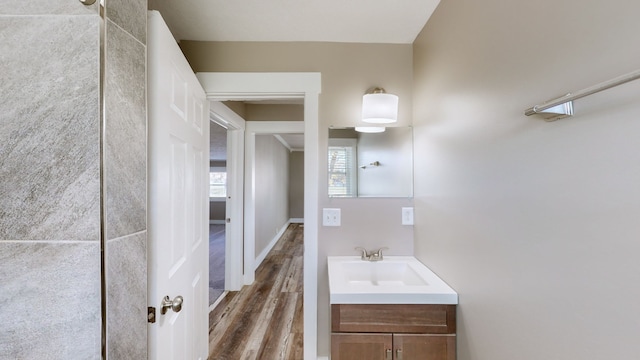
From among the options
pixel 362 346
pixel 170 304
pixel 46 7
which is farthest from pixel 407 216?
pixel 46 7

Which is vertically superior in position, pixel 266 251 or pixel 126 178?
pixel 126 178

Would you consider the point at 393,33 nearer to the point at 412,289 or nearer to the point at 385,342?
the point at 412,289

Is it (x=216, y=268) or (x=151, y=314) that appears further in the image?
(x=216, y=268)

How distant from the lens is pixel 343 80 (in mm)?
1900

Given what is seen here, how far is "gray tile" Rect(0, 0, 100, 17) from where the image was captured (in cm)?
79

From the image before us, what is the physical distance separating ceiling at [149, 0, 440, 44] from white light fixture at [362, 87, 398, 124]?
42 centimetres

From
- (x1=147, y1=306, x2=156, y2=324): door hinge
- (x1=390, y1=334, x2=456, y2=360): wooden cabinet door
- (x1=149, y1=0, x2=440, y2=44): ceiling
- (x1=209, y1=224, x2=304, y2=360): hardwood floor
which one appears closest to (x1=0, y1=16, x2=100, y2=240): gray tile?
(x1=147, y1=306, x2=156, y2=324): door hinge

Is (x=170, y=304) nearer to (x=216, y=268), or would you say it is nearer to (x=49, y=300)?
(x=49, y=300)

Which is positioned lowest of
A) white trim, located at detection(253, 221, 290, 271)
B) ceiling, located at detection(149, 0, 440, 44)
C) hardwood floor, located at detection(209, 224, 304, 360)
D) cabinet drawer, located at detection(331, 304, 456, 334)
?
hardwood floor, located at detection(209, 224, 304, 360)

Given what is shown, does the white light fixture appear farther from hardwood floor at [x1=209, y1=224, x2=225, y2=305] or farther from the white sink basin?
hardwood floor at [x1=209, y1=224, x2=225, y2=305]

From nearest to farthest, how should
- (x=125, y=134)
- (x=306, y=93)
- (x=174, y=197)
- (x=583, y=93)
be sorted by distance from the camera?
(x=583, y=93), (x=125, y=134), (x=174, y=197), (x=306, y=93)

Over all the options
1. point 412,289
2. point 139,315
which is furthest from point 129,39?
point 412,289

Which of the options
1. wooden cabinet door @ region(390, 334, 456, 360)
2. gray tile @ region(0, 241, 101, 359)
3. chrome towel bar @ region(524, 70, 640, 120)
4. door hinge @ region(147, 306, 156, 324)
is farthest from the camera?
wooden cabinet door @ region(390, 334, 456, 360)

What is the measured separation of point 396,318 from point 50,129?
1535 millimetres
